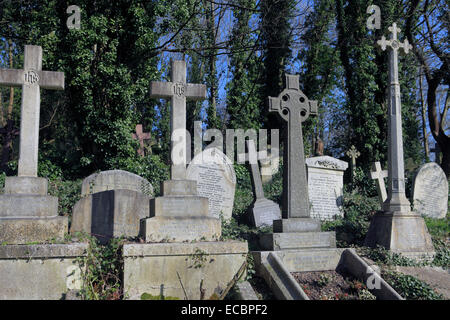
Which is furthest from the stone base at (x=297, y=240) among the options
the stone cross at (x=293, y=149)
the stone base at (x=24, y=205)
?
the stone base at (x=24, y=205)

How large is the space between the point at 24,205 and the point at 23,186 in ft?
1.02

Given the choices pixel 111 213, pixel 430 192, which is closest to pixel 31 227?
pixel 111 213

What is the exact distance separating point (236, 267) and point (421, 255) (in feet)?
13.1

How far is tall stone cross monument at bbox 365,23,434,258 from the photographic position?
752 centimetres

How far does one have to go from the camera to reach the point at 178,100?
6.62 meters

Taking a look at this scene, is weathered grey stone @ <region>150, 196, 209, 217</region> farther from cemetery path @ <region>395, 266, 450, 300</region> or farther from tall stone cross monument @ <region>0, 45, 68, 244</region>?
cemetery path @ <region>395, 266, 450, 300</region>

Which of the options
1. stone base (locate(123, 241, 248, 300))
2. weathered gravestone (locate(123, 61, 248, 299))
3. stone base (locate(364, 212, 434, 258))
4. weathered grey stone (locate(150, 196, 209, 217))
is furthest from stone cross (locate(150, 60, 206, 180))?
stone base (locate(364, 212, 434, 258))

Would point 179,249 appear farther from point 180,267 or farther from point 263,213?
point 263,213

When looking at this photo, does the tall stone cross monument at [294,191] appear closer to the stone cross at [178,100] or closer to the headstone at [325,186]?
the stone cross at [178,100]

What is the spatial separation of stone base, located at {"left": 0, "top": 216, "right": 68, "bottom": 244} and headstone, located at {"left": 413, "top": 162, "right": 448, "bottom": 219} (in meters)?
10.2

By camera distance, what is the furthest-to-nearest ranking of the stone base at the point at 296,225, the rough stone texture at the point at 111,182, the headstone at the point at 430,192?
the headstone at the point at 430,192
the rough stone texture at the point at 111,182
the stone base at the point at 296,225

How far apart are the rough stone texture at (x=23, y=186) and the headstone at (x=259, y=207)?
597 centimetres

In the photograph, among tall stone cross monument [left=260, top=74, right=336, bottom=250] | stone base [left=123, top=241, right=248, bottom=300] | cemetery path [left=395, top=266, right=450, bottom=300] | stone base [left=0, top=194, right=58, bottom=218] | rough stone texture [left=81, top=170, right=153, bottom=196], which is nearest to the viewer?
stone base [left=123, top=241, right=248, bottom=300]

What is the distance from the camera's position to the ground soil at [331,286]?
5.36 meters
